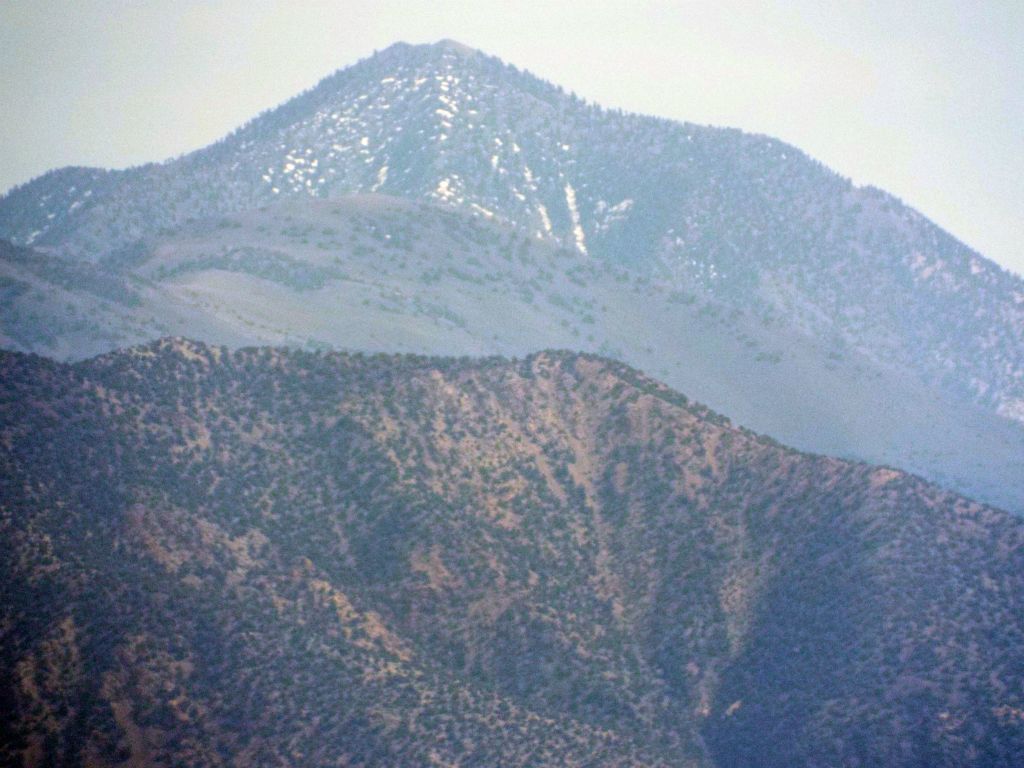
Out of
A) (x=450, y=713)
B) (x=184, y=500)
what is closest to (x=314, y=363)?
(x=184, y=500)

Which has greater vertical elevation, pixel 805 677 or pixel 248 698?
pixel 805 677

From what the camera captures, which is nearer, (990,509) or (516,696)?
(516,696)

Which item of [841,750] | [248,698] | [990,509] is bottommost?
[248,698]

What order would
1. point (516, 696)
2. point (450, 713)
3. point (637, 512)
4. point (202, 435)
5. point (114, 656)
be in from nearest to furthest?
point (114, 656)
point (450, 713)
point (516, 696)
point (202, 435)
point (637, 512)

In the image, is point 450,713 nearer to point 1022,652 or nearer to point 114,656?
point 114,656

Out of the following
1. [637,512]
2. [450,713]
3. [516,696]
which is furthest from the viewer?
[637,512]

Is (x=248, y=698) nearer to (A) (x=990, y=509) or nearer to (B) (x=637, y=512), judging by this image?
(B) (x=637, y=512)

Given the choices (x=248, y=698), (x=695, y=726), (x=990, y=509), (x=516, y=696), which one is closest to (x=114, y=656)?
→ (x=248, y=698)
